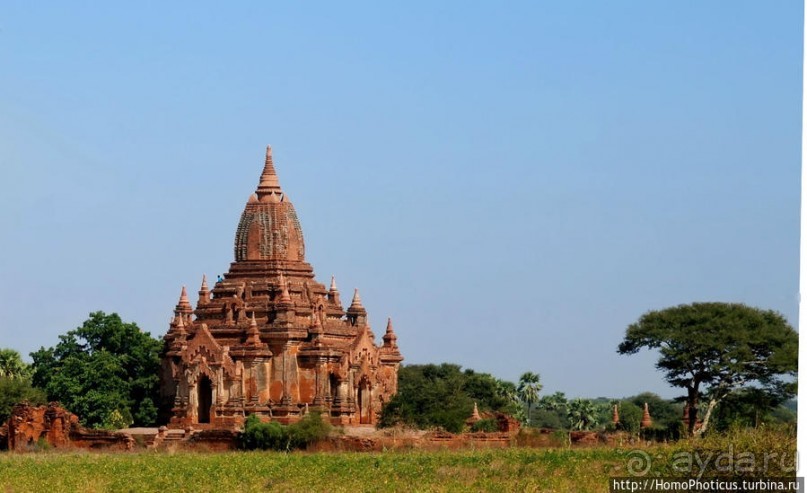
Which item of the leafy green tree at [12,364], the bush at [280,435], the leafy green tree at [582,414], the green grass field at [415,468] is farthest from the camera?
the leafy green tree at [582,414]

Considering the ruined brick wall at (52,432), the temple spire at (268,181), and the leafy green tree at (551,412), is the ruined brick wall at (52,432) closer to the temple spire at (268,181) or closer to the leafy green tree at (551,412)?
the temple spire at (268,181)

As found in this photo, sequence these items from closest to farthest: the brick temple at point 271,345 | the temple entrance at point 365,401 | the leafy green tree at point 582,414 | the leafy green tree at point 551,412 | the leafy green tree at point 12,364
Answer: the brick temple at point 271,345, the temple entrance at point 365,401, the leafy green tree at point 12,364, the leafy green tree at point 582,414, the leafy green tree at point 551,412

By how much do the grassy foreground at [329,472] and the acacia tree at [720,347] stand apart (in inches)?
334

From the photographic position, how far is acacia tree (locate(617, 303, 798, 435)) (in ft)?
136

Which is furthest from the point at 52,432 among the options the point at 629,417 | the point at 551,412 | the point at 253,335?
the point at 551,412

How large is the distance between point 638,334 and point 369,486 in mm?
15305

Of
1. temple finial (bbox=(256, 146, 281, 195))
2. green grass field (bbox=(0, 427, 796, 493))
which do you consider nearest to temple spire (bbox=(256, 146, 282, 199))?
temple finial (bbox=(256, 146, 281, 195))

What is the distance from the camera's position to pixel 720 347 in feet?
136

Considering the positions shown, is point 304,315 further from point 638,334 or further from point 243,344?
point 638,334

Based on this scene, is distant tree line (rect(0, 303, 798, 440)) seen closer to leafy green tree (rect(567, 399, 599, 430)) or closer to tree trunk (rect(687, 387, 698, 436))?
tree trunk (rect(687, 387, 698, 436))

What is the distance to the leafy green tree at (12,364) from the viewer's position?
159 ft

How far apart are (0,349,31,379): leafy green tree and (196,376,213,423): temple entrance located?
6.41m

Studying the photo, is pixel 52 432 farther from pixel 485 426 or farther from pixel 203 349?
pixel 485 426

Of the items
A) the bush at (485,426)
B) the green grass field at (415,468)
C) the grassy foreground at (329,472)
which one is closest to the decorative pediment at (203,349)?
the bush at (485,426)
